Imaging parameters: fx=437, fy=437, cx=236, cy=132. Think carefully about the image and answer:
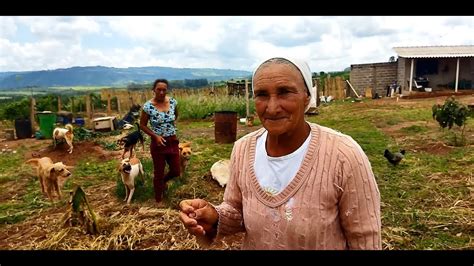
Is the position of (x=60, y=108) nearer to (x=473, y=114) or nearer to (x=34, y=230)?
(x=34, y=230)

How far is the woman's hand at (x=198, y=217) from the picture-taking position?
1354 mm

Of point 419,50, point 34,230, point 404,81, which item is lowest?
point 34,230

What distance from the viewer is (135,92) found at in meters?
18.5

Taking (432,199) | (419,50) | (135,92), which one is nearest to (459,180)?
(432,199)

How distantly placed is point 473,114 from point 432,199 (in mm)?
8255

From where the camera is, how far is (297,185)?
133 centimetres

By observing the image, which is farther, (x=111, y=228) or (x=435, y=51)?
(x=435, y=51)

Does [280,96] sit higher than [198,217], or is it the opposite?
[280,96]

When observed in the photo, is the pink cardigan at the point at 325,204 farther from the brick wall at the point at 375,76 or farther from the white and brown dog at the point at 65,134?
the brick wall at the point at 375,76

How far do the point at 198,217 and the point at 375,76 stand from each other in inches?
841

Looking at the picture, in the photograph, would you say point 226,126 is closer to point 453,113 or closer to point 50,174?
point 50,174

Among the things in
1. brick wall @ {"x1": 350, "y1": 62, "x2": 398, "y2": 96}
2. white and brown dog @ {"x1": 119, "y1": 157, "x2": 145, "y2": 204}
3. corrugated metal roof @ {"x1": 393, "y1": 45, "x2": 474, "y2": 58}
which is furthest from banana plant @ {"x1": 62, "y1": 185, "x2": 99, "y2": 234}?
brick wall @ {"x1": 350, "y1": 62, "x2": 398, "y2": 96}

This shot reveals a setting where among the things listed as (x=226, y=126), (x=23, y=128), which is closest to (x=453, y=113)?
(x=226, y=126)

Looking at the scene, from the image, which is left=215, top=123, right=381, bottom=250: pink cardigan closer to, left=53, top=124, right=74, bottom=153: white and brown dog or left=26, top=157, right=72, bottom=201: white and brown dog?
left=26, top=157, right=72, bottom=201: white and brown dog
